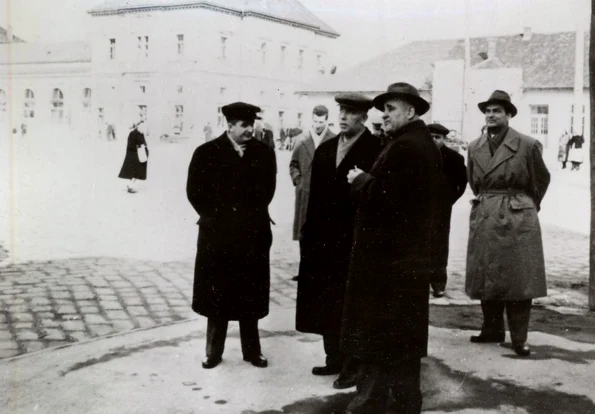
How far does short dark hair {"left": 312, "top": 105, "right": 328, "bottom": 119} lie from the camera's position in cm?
613

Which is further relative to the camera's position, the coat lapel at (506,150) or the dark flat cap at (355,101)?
the coat lapel at (506,150)

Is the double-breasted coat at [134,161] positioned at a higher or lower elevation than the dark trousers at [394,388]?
higher

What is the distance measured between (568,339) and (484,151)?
1.59 metres

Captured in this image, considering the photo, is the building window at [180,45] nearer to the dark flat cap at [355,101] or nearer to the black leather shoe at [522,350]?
the dark flat cap at [355,101]

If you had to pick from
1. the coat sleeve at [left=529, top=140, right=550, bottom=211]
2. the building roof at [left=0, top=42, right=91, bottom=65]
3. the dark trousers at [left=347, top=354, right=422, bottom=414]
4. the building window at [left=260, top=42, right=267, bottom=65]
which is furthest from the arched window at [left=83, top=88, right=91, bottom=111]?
the coat sleeve at [left=529, top=140, right=550, bottom=211]

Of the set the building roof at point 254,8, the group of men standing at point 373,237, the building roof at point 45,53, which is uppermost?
the building roof at point 254,8

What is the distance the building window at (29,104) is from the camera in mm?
5258

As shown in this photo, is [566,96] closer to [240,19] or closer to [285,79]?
[285,79]

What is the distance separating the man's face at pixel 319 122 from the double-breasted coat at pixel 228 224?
70.7 inches

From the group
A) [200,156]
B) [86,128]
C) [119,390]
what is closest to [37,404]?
[119,390]

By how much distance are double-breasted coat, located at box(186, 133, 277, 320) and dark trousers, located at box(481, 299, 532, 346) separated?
5.91 ft

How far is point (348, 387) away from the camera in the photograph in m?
4.18

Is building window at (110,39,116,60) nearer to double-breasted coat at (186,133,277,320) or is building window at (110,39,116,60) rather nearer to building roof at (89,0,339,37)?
building roof at (89,0,339,37)

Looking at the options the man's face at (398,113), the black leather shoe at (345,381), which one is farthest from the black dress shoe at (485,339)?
the man's face at (398,113)
